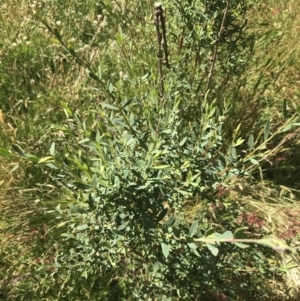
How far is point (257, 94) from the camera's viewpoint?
2.63m

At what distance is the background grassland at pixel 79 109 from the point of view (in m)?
1.99

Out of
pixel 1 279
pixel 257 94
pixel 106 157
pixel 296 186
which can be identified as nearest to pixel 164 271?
pixel 106 157

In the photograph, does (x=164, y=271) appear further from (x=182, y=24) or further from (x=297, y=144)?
(x=297, y=144)

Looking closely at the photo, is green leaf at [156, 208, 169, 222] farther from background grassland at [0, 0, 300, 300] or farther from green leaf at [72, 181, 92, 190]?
background grassland at [0, 0, 300, 300]

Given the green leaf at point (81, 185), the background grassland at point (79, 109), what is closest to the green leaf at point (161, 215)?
the green leaf at point (81, 185)

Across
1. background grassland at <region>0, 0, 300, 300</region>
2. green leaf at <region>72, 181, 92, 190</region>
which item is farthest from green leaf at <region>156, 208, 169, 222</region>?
background grassland at <region>0, 0, 300, 300</region>

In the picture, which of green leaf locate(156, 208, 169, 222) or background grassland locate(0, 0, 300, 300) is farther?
background grassland locate(0, 0, 300, 300)

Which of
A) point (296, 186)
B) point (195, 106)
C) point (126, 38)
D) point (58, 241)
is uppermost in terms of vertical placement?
point (126, 38)

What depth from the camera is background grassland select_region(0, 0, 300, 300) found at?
1985 mm

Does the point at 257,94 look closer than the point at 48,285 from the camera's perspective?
No

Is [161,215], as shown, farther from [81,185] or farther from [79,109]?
[79,109]

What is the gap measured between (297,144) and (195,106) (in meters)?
0.67

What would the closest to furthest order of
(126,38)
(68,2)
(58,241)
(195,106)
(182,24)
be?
(182,24) → (58,241) → (195,106) → (126,38) → (68,2)

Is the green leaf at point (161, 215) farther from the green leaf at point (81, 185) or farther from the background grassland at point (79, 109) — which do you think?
the background grassland at point (79, 109)
